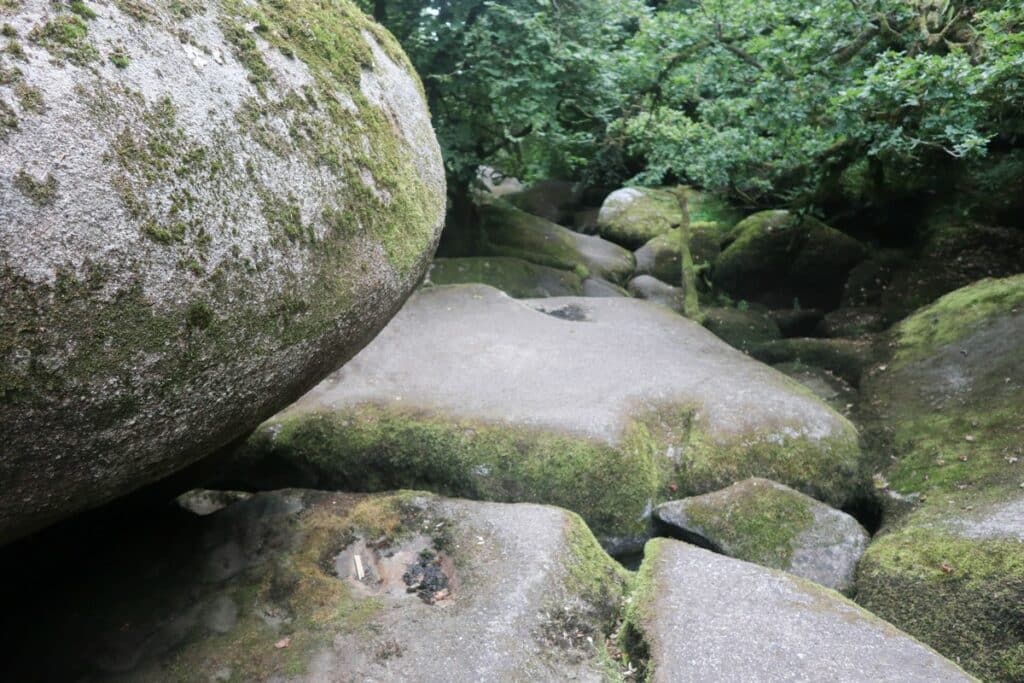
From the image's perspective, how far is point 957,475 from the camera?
5902 millimetres

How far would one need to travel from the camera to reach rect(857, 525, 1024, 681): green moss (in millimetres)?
4320

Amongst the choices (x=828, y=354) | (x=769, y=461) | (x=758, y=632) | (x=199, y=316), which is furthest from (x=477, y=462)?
(x=828, y=354)

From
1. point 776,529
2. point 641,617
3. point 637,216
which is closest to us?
point 641,617

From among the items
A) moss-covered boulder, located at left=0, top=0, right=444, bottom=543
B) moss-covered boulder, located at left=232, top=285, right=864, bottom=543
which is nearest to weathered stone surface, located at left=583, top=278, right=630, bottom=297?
moss-covered boulder, located at left=232, top=285, right=864, bottom=543

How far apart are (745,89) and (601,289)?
4.45 metres

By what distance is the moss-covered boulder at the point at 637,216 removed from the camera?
17.6 meters

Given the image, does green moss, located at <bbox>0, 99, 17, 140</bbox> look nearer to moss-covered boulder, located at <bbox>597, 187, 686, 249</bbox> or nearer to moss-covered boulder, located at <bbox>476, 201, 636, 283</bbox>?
moss-covered boulder, located at <bbox>476, 201, 636, 283</bbox>

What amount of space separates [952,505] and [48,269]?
5984mm

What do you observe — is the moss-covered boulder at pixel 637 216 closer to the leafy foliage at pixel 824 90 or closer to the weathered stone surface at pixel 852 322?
the leafy foliage at pixel 824 90

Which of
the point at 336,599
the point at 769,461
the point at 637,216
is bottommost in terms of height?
the point at 336,599

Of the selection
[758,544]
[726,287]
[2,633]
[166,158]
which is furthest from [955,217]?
[2,633]

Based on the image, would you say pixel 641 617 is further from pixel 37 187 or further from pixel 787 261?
pixel 787 261

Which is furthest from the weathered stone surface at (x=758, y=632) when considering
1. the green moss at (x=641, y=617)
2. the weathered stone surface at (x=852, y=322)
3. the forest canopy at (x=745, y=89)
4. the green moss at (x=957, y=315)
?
the weathered stone surface at (x=852, y=322)

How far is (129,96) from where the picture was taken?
8.26 feet
